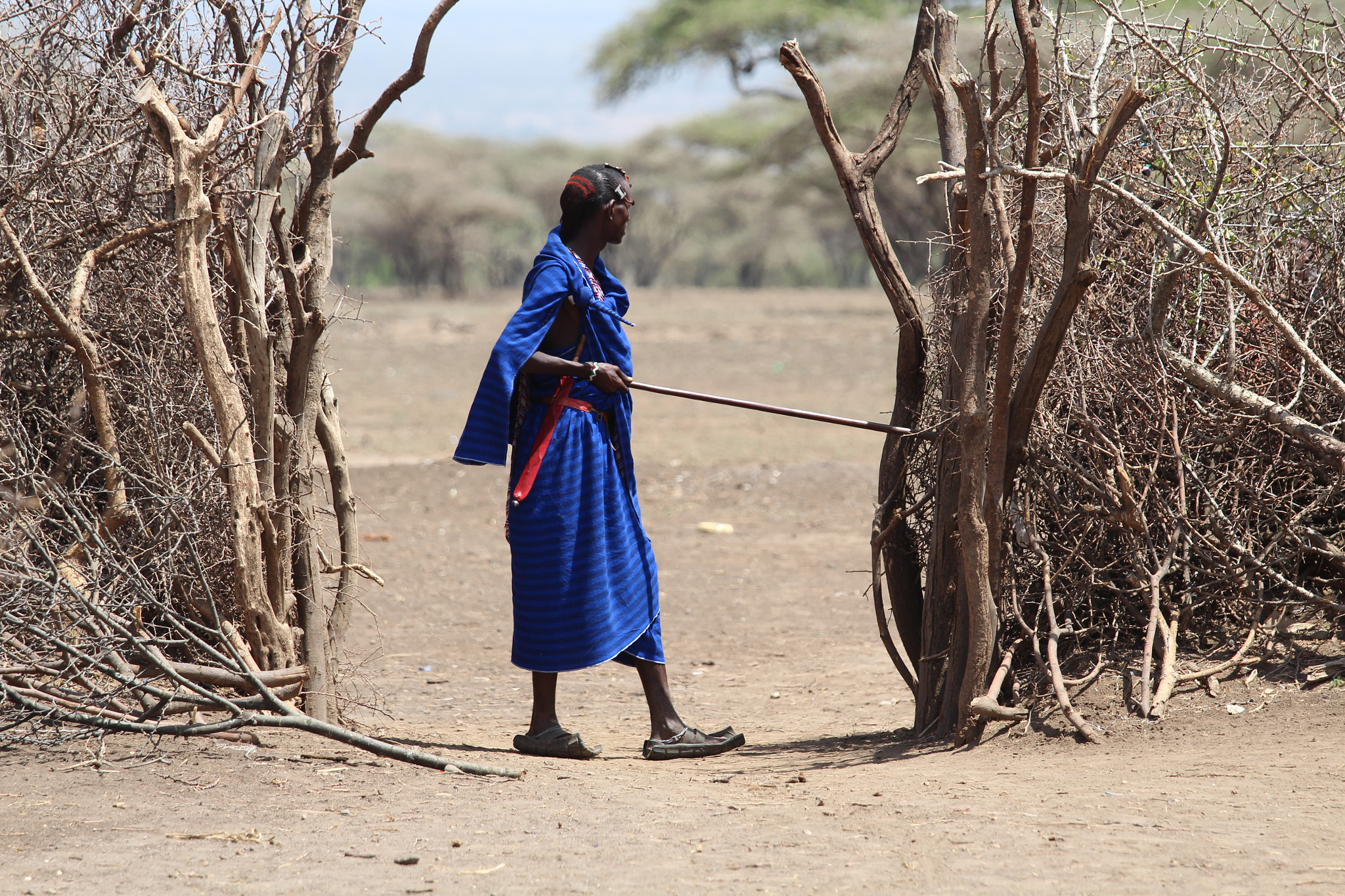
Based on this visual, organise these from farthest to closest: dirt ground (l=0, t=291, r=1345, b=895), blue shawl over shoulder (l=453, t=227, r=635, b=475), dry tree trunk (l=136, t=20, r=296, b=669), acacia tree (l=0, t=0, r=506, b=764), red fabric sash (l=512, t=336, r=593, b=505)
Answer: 1. red fabric sash (l=512, t=336, r=593, b=505)
2. blue shawl over shoulder (l=453, t=227, r=635, b=475)
3. acacia tree (l=0, t=0, r=506, b=764)
4. dry tree trunk (l=136, t=20, r=296, b=669)
5. dirt ground (l=0, t=291, r=1345, b=895)

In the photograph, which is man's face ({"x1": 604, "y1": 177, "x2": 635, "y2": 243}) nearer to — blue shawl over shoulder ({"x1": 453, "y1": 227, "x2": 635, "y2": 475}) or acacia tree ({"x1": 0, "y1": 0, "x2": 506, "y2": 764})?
blue shawl over shoulder ({"x1": 453, "y1": 227, "x2": 635, "y2": 475})

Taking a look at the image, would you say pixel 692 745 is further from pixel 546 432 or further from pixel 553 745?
pixel 546 432

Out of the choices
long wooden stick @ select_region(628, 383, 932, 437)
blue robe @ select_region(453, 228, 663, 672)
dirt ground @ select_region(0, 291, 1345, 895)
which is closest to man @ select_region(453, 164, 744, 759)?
blue robe @ select_region(453, 228, 663, 672)

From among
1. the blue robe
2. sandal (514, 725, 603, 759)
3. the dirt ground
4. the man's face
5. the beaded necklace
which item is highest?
the man's face

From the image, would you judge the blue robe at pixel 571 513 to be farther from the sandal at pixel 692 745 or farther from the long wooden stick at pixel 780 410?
the sandal at pixel 692 745

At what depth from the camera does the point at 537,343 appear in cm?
333

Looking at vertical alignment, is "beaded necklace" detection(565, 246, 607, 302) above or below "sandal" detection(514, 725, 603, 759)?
above

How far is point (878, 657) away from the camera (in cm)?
534

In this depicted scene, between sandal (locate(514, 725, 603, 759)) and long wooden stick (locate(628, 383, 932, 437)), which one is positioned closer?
long wooden stick (locate(628, 383, 932, 437))

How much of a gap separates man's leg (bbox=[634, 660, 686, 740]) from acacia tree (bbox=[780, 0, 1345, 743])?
72 centimetres

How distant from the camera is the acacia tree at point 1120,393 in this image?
334 cm

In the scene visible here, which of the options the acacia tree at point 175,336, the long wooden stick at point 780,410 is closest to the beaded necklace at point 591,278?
the long wooden stick at point 780,410

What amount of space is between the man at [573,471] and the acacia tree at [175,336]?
57 centimetres

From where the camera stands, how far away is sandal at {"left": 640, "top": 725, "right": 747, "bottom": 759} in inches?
140
